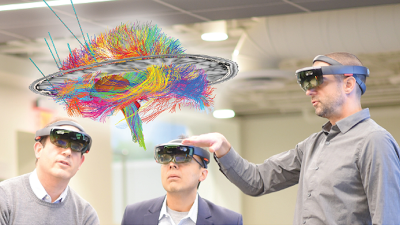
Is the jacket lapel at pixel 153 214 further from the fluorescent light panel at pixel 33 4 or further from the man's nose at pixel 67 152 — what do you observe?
the fluorescent light panel at pixel 33 4

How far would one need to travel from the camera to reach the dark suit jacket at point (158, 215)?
328 centimetres

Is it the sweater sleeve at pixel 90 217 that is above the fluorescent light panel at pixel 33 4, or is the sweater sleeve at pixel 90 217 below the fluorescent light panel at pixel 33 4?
below

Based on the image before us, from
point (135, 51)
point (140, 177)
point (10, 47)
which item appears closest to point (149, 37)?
point (135, 51)

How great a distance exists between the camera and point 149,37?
1973 millimetres

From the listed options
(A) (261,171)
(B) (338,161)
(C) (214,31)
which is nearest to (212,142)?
(A) (261,171)

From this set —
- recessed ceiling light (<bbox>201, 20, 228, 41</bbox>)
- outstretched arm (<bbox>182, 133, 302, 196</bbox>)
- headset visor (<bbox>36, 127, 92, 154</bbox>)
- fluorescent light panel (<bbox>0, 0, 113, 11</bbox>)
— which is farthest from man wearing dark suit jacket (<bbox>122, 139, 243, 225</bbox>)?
recessed ceiling light (<bbox>201, 20, 228, 41</bbox>)

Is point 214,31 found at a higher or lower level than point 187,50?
higher

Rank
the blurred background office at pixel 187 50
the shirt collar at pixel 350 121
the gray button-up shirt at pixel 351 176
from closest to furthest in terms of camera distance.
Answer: the gray button-up shirt at pixel 351 176 < the shirt collar at pixel 350 121 < the blurred background office at pixel 187 50

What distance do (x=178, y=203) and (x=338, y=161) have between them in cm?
143

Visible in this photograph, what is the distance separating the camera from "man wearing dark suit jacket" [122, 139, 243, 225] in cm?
329

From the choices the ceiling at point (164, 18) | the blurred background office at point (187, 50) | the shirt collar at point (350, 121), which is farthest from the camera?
the blurred background office at point (187, 50)

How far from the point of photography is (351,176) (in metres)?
2.08

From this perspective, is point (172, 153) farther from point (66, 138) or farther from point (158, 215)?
point (66, 138)

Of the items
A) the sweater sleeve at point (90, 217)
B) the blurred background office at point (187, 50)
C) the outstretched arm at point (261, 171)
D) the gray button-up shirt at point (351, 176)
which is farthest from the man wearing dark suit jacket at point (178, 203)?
the gray button-up shirt at point (351, 176)
